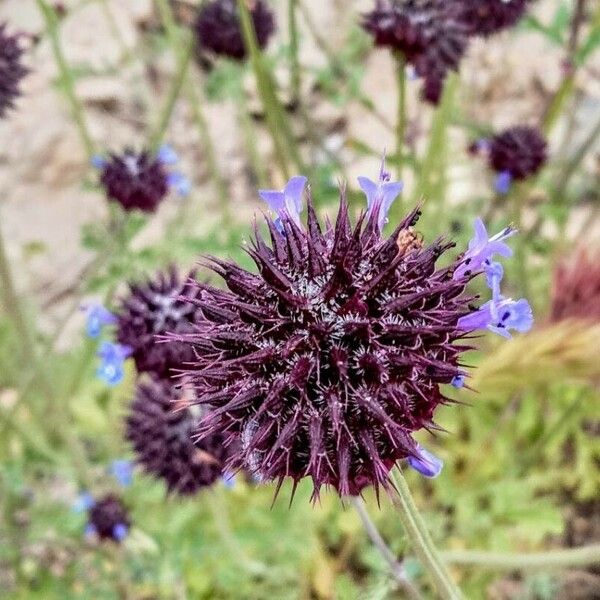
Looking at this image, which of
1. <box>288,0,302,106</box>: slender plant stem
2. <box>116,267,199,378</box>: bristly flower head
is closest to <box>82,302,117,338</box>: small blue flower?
<box>116,267,199,378</box>: bristly flower head

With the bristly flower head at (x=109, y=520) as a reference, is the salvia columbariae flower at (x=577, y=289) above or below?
above

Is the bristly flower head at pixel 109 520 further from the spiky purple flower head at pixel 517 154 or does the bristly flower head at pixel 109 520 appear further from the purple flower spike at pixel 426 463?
the spiky purple flower head at pixel 517 154

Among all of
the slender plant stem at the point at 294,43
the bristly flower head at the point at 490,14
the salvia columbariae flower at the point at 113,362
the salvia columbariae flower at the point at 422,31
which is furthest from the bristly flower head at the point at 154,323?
the bristly flower head at the point at 490,14

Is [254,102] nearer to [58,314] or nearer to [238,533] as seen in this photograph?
[58,314]

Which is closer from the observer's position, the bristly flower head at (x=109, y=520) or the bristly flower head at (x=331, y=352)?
the bristly flower head at (x=331, y=352)

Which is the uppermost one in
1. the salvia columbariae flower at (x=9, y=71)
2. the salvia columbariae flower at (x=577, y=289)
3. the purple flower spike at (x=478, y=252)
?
the salvia columbariae flower at (x=9, y=71)

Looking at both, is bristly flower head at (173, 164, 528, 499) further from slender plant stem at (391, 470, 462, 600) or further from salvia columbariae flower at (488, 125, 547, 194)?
salvia columbariae flower at (488, 125, 547, 194)

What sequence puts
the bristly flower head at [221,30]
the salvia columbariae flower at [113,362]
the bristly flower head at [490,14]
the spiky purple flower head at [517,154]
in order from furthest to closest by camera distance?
1. the bristly flower head at [221,30]
2. the spiky purple flower head at [517,154]
3. the bristly flower head at [490,14]
4. the salvia columbariae flower at [113,362]
